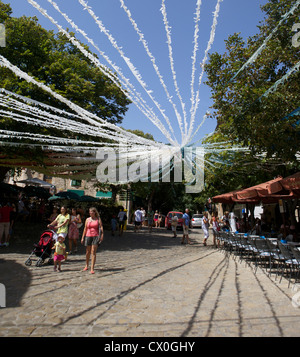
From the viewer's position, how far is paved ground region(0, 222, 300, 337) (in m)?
3.52

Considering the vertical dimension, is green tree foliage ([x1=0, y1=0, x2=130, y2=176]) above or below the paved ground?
above

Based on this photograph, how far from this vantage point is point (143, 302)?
4.62 metres

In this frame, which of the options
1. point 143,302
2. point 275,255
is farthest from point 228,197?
point 143,302

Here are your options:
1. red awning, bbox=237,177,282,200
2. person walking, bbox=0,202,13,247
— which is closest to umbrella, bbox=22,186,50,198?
person walking, bbox=0,202,13,247

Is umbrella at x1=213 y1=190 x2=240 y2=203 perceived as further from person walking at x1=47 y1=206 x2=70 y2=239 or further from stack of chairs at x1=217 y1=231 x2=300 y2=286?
person walking at x1=47 y1=206 x2=70 y2=239

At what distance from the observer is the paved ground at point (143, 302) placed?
11.6ft

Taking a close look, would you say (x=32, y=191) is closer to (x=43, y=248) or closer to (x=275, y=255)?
(x=43, y=248)

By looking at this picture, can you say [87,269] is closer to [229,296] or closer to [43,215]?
[229,296]

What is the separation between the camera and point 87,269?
276 inches

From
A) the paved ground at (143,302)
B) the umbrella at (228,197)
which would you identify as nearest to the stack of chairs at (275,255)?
the paved ground at (143,302)

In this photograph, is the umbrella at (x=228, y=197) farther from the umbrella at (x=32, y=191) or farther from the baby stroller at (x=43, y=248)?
the umbrella at (x=32, y=191)

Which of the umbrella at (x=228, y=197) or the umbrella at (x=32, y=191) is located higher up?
the umbrella at (x=32, y=191)
